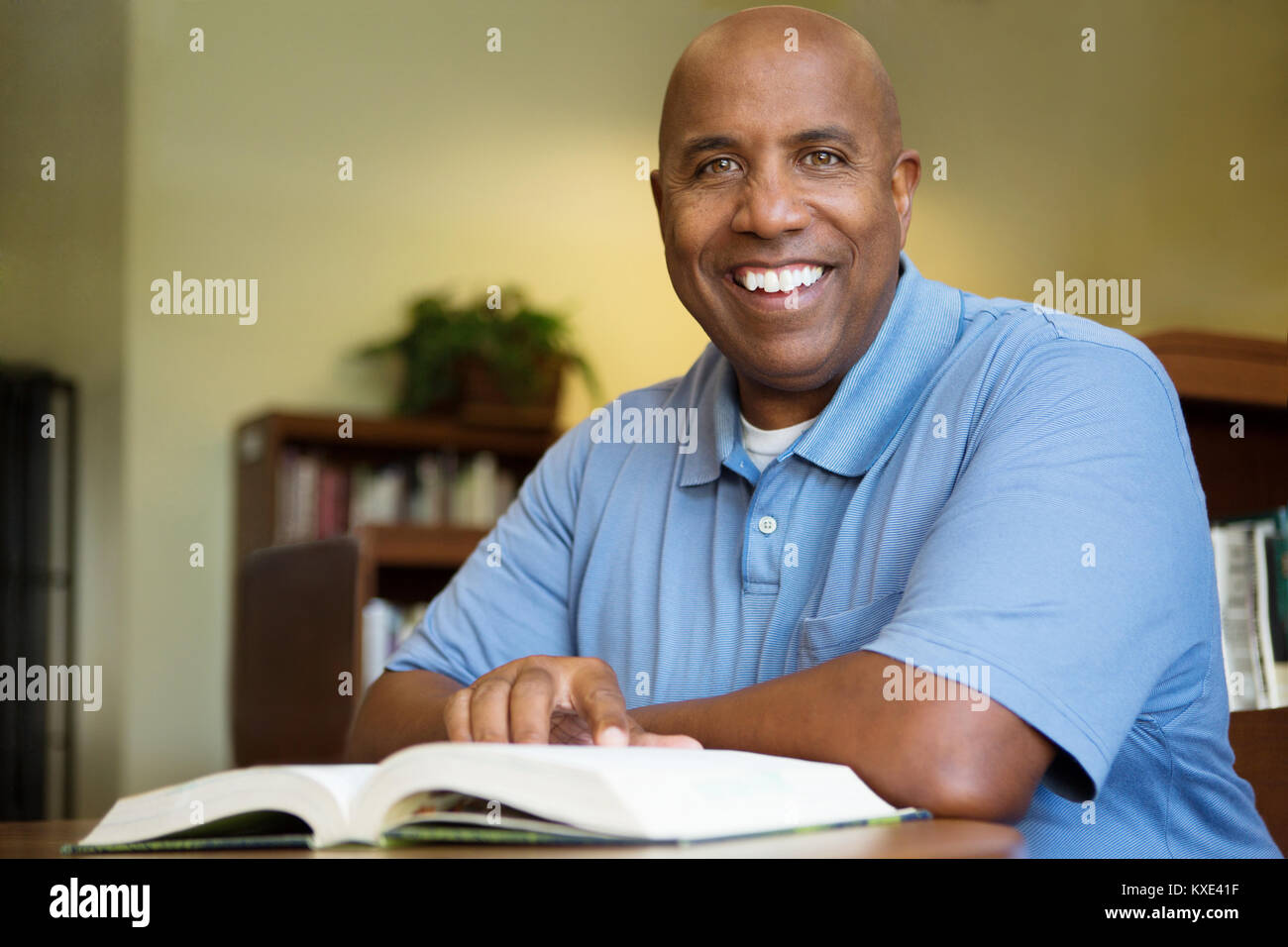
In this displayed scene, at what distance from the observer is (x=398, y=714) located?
1268 millimetres

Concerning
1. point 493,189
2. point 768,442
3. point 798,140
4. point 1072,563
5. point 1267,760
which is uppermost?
point 493,189

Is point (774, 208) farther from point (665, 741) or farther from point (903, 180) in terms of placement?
point (665, 741)

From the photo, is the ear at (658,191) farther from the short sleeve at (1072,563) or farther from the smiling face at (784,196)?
the short sleeve at (1072,563)

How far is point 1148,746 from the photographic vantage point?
1046mm

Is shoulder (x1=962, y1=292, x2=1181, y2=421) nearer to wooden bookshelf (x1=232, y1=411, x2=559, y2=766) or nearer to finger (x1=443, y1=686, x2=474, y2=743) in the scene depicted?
finger (x1=443, y1=686, x2=474, y2=743)

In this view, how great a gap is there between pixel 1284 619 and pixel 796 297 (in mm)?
717

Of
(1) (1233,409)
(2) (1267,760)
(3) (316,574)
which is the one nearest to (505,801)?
(2) (1267,760)

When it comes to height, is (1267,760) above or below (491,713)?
below

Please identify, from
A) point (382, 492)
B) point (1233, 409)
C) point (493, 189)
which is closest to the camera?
point (1233, 409)

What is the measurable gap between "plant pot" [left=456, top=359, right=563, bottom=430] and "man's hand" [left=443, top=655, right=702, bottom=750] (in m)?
3.46

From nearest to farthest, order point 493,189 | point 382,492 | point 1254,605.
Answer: point 1254,605 → point 382,492 → point 493,189

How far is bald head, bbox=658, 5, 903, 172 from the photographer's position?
1.28 meters

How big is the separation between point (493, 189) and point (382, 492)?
1202 millimetres

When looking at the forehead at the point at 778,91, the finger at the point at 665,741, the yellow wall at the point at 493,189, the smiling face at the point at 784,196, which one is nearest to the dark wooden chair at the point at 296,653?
the yellow wall at the point at 493,189
